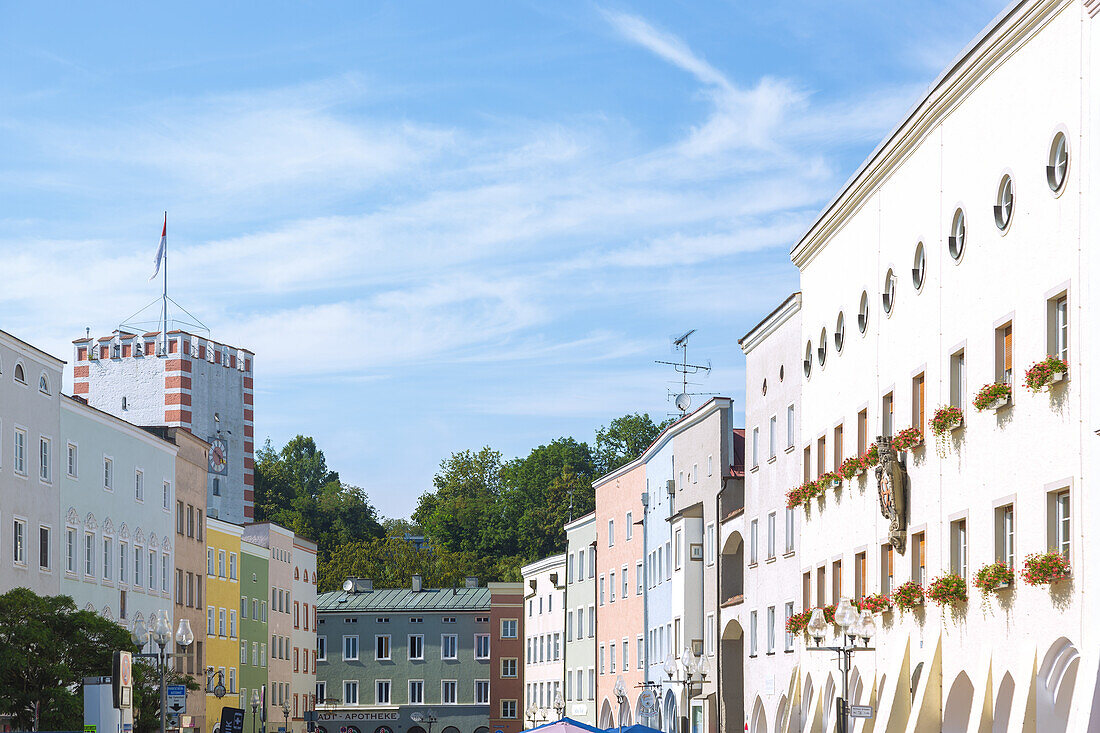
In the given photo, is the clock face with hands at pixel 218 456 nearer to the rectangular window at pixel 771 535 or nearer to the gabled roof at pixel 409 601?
the gabled roof at pixel 409 601

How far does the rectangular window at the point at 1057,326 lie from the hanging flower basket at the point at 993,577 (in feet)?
11.8

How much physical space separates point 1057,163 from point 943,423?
6.33m

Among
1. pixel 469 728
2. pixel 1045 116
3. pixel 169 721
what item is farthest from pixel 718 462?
pixel 469 728

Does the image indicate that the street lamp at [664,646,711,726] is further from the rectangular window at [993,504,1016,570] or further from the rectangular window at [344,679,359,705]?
the rectangular window at [344,679,359,705]

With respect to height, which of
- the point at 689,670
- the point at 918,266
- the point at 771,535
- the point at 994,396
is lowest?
the point at 689,670

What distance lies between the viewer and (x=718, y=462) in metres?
57.0

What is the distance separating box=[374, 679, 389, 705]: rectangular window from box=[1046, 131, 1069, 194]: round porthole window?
298ft

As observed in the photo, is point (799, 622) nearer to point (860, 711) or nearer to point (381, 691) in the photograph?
point (860, 711)

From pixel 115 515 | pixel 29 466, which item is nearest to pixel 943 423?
pixel 29 466

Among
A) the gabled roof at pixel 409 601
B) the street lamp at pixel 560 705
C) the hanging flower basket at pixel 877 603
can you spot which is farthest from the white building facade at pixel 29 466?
the gabled roof at pixel 409 601

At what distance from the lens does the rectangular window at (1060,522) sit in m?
24.6

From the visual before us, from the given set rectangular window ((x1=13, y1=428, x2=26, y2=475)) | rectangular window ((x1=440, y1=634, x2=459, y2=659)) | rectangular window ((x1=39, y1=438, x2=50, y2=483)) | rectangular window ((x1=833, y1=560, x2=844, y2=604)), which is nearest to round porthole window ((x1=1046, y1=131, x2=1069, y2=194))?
rectangular window ((x1=833, y1=560, x2=844, y2=604))

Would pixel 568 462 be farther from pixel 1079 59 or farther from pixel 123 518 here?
pixel 1079 59

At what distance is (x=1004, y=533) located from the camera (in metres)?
27.2
